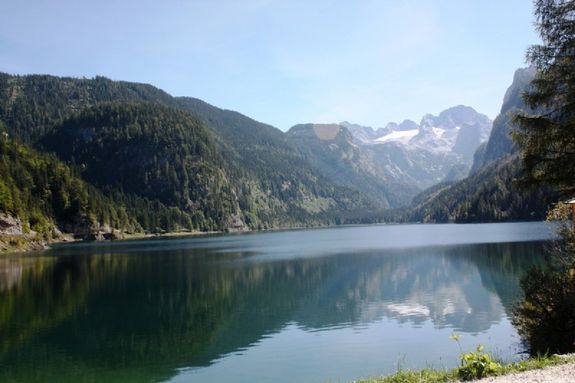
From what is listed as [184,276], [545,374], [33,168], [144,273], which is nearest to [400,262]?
[184,276]

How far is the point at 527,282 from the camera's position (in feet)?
82.4

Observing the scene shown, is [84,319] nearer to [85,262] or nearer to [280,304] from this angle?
[280,304]

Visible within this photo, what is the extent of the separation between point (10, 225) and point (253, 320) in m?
116

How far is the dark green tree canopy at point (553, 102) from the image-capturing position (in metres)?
21.4

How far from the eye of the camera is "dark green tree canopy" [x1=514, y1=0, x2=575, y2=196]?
21.4 m

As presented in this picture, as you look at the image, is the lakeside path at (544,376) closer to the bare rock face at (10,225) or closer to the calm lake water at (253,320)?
the calm lake water at (253,320)

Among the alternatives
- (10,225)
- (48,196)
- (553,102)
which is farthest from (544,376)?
(48,196)

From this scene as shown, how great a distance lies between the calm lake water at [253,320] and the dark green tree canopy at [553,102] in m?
9.82

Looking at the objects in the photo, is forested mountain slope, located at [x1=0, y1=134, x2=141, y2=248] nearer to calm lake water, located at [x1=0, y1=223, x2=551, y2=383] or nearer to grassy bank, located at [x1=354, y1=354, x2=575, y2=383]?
calm lake water, located at [x1=0, y1=223, x2=551, y2=383]

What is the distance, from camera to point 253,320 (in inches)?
1638

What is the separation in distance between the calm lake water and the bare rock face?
61.1 meters

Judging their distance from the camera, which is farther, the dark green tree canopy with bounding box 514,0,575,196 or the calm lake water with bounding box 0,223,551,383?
the calm lake water with bounding box 0,223,551,383

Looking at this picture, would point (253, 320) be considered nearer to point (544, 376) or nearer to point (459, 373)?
point (459, 373)

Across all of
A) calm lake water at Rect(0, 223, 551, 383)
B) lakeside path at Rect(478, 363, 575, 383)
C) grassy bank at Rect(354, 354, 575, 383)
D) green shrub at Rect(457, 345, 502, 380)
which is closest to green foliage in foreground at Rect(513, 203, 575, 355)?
calm lake water at Rect(0, 223, 551, 383)
